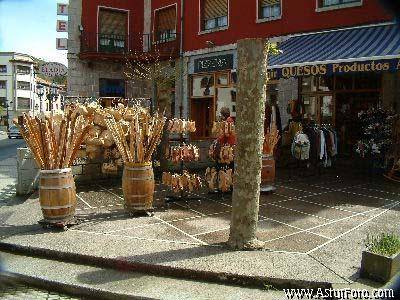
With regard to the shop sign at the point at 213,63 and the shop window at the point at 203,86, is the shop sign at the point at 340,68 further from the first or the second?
the shop window at the point at 203,86

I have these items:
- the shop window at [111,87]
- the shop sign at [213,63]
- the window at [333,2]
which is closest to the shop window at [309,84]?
the window at [333,2]

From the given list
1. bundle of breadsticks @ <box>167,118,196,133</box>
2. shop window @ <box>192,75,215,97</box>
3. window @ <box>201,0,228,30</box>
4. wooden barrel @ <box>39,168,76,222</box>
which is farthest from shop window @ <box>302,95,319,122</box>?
wooden barrel @ <box>39,168,76,222</box>

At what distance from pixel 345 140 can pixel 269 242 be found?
8768mm

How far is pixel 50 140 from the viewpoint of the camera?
239 inches

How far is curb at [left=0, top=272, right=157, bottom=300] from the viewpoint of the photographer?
4.13m

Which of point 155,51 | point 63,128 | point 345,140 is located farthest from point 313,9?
point 63,128

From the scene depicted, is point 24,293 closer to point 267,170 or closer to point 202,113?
point 267,170

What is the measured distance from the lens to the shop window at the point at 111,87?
2075cm

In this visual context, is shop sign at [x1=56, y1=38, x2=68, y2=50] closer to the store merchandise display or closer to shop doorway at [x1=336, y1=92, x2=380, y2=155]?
shop doorway at [x1=336, y1=92, x2=380, y2=155]

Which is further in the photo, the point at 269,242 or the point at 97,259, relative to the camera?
the point at 269,242

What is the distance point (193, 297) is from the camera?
405 centimetres

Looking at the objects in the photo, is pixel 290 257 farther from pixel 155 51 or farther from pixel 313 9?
pixel 155 51

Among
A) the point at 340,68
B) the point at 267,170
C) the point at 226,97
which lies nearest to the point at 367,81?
the point at 340,68

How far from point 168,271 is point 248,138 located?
6.31 ft
